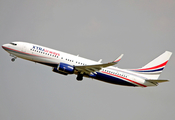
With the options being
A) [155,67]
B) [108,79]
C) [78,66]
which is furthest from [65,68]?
[155,67]

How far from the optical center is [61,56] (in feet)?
171

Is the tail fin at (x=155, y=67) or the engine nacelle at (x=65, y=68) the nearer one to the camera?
the engine nacelle at (x=65, y=68)

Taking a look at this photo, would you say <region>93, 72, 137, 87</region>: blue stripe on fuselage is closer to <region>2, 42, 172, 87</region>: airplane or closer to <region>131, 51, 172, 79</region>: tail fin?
<region>2, 42, 172, 87</region>: airplane

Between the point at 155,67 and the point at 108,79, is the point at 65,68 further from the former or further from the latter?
the point at 155,67

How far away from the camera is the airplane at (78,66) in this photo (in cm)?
5144

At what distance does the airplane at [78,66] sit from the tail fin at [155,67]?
1.35ft

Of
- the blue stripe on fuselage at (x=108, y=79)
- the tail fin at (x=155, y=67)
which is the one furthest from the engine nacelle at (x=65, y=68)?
the tail fin at (x=155, y=67)

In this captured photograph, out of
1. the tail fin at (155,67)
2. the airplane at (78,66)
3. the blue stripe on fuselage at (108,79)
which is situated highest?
the tail fin at (155,67)

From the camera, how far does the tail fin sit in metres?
58.7

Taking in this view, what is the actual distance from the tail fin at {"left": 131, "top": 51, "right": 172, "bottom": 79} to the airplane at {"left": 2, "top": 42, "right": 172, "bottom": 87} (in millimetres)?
412

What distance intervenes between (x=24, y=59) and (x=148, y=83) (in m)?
24.0

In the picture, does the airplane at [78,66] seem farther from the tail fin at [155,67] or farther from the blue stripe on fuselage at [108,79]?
the tail fin at [155,67]

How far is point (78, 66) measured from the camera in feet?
167

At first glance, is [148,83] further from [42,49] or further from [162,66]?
[42,49]
